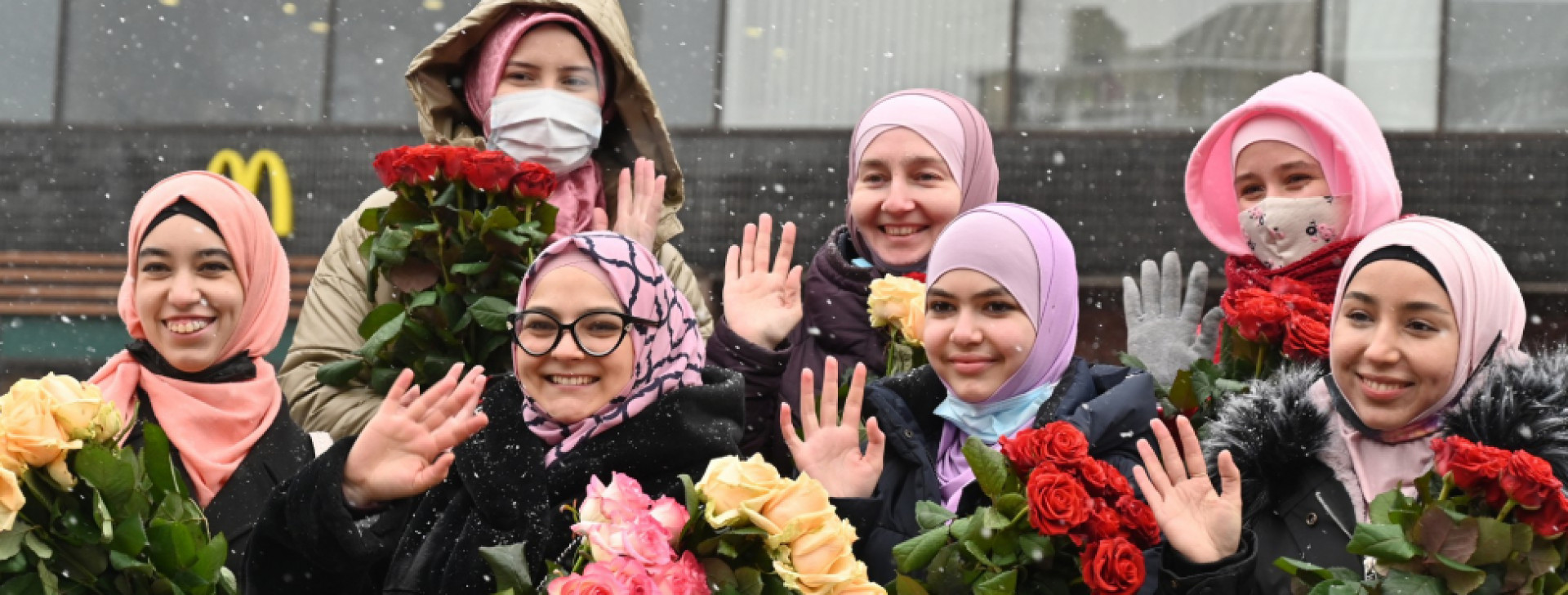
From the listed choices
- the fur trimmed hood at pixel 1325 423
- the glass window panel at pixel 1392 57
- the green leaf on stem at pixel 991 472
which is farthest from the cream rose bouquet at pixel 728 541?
the glass window panel at pixel 1392 57

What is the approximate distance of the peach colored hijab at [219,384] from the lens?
416cm

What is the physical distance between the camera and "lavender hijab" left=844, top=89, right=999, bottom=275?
454 centimetres

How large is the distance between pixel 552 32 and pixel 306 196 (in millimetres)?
4167

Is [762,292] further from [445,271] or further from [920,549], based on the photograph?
[920,549]

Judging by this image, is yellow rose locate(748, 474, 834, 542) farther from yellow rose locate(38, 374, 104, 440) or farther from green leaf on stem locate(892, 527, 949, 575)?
yellow rose locate(38, 374, 104, 440)

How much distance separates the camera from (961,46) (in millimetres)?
8445

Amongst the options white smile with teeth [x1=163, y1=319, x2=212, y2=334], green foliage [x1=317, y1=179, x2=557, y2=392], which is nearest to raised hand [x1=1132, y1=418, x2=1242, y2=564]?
green foliage [x1=317, y1=179, x2=557, y2=392]

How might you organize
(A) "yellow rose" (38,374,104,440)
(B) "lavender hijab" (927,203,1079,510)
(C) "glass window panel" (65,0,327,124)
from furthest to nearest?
(C) "glass window panel" (65,0,327,124) → (B) "lavender hijab" (927,203,1079,510) → (A) "yellow rose" (38,374,104,440)

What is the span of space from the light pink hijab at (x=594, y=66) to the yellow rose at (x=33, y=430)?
1.54m

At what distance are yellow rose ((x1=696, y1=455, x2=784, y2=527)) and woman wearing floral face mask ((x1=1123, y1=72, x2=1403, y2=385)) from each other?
1.70m

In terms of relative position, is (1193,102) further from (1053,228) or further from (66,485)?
(66,485)

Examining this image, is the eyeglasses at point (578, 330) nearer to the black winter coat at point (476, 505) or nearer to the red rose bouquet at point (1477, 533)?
the black winter coat at point (476, 505)

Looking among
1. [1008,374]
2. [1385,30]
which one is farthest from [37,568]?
[1385,30]

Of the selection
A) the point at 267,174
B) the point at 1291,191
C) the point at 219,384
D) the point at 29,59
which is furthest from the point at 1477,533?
the point at 29,59
